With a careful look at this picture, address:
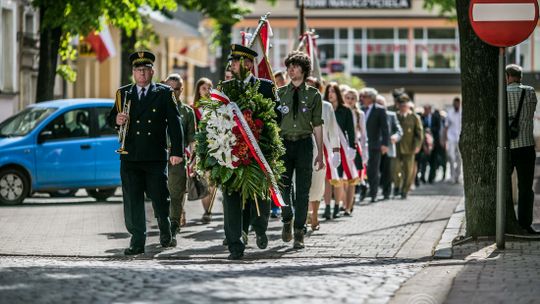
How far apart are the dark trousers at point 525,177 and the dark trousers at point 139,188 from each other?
12.4 feet

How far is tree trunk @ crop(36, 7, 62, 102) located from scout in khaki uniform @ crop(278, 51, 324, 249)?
14759mm

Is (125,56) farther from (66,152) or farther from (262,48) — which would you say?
(262,48)

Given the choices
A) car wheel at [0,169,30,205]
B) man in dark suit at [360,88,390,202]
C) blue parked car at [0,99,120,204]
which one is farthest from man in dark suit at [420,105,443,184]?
car wheel at [0,169,30,205]

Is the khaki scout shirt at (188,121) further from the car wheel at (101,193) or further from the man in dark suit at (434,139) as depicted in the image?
the man in dark suit at (434,139)

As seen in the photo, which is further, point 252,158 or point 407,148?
point 407,148

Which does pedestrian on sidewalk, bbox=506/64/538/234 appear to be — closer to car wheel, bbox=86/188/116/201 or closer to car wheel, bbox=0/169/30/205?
car wheel, bbox=0/169/30/205

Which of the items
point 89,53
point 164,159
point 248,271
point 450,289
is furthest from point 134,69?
point 89,53

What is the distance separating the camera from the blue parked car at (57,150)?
23281 mm

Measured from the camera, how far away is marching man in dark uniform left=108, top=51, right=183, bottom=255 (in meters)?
13.9

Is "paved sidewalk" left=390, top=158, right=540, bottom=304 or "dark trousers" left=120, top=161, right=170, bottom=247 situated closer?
"paved sidewalk" left=390, top=158, right=540, bottom=304

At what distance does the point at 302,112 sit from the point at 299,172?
1.96 feet

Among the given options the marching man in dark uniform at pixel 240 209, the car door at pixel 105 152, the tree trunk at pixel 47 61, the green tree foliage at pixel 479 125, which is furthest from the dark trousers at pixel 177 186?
the tree trunk at pixel 47 61

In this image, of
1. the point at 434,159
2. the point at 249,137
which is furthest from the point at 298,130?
the point at 434,159

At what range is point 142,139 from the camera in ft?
45.8
